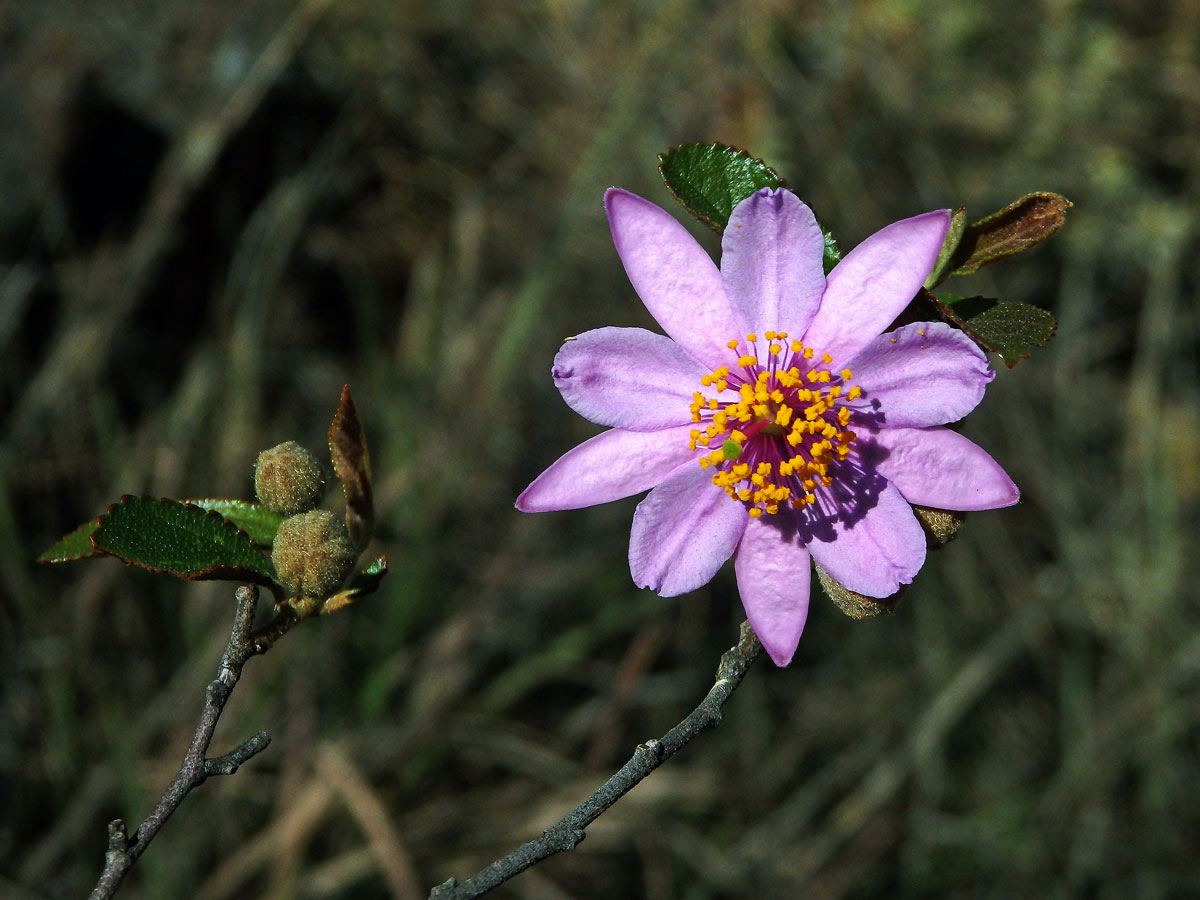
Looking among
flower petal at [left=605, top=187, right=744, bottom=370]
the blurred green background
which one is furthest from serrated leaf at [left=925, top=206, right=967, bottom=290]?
the blurred green background

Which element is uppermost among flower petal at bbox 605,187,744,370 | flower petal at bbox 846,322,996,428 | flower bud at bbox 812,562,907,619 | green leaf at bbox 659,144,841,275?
green leaf at bbox 659,144,841,275

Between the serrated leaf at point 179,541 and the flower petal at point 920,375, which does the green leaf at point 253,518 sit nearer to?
the serrated leaf at point 179,541

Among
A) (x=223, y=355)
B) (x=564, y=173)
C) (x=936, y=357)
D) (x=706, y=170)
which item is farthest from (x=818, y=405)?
(x=564, y=173)

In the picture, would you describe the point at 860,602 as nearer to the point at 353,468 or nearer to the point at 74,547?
the point at 353,468

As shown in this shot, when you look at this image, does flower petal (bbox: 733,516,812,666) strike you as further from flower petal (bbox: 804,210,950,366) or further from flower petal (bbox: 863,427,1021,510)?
flower petal (bbox: 804,210,950,366)

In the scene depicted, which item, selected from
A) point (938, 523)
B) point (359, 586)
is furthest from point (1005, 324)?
point (359, 586)

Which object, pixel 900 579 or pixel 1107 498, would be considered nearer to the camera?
pixel 900 579

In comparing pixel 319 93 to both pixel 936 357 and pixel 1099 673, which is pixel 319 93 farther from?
pixel 1099 673

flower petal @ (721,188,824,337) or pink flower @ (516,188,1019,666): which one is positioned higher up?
flower petal @ (721,188,824,337)
